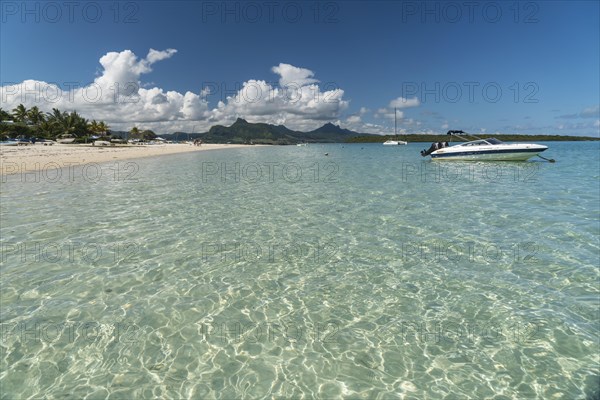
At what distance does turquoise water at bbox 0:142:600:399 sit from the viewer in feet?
15.0

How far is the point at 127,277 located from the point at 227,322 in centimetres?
333

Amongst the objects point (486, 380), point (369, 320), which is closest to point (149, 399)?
point (369, 320)

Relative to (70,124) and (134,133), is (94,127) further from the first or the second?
(134,133)

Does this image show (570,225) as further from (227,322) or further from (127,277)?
(127,277)

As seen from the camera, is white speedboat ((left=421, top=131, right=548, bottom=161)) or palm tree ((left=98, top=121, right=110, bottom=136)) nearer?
white speedboat ((left=421, top=131, right=548, bottom=161))

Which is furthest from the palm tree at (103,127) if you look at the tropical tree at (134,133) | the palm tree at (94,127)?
the tropical tree at (134,133)

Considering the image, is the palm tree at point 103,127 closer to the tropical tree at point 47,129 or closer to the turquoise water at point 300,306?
the tropical tree at point 47,129

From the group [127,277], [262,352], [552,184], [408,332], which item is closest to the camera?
[262,352]

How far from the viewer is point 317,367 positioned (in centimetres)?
483

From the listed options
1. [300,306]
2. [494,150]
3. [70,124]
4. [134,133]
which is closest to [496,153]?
[494,150]

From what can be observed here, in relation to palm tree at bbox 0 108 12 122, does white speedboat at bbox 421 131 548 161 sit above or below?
below

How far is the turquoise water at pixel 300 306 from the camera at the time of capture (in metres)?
4.57

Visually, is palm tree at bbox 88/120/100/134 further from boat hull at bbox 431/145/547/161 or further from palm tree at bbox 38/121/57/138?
boat hull at bbox 431/145/547/161

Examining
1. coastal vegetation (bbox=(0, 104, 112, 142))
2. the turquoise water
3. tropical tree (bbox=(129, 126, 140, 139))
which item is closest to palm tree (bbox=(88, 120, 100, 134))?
coastal vegetation (bbox=(0, 104, 112, 142))
